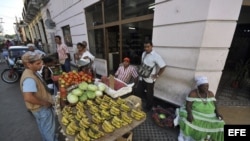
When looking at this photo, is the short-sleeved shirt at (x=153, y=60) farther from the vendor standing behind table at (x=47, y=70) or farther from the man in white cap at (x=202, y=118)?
the vendor standing behind table at (x=47, y=70)

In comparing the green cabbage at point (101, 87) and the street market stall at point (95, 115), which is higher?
the green cabbage at point (101, 87)

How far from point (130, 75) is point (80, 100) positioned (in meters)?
1.71

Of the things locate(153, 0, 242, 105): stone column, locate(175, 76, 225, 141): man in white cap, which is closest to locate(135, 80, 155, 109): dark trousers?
locate(153, 0, 242, 105): stone column

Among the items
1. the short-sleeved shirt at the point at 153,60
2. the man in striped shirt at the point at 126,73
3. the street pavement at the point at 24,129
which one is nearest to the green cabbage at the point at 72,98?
the street pavement at the point at 24,129

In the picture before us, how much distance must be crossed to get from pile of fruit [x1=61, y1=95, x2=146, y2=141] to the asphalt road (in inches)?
71.1

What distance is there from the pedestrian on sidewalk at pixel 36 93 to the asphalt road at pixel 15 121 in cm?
100

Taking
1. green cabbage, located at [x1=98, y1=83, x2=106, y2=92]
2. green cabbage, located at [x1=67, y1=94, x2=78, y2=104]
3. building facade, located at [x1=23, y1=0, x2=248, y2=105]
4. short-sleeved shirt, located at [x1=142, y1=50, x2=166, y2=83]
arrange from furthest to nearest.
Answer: short-sleeved shirt, located at [x1=142, y1=50, x2=166, y2=83]
building facade, located at [x1=23, y1=0, x2=248, y2=105]
green cabbage, located at [x1=98, y1=83, x2=106, y2=92]
green cabbage, located at [x1=67, y1=94, x2=78, y2=104]

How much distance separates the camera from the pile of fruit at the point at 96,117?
1449 mm

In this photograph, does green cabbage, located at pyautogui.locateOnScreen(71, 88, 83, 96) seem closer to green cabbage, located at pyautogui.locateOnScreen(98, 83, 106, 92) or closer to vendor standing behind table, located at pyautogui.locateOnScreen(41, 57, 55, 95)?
green cabbage, located at pyautogui.locateOnScreen(98, 83, 106, 92)

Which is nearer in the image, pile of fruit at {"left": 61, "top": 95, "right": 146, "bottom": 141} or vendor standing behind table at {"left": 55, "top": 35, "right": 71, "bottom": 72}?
pile of fruit at {"left": 61, "top": 95, "right": 146, "bottom": 141}

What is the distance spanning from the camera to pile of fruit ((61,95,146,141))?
1449mm

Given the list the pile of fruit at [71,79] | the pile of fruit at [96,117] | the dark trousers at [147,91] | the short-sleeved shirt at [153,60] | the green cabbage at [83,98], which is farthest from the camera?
the dark trousers at [147,91]

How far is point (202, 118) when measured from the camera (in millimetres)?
2271

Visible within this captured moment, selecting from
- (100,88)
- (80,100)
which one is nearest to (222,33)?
(100,88)
